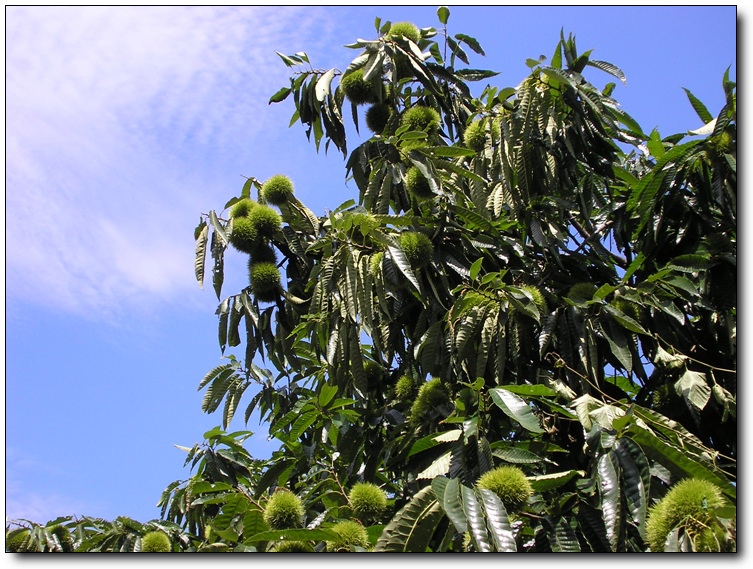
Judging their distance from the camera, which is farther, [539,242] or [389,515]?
[539,242]

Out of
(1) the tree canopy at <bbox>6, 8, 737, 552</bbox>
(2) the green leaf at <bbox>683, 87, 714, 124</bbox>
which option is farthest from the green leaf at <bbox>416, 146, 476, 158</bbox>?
(2) the green leaf at <bbox>683, 87, 714, 124</bbox>

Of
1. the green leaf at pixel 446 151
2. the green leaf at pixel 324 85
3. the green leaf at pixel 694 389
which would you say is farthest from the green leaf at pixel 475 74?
the green leaf at pixel 694 389

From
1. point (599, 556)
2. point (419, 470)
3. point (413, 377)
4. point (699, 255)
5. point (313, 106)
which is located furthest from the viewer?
point (313, 106)

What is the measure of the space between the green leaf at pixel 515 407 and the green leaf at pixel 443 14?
6.40ft

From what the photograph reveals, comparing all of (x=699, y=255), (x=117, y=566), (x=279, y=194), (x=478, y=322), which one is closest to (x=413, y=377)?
(x=478, y=322)

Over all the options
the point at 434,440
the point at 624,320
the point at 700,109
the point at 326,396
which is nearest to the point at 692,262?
the point at 624,320

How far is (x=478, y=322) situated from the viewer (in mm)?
1959

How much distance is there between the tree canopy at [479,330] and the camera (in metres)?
1.52

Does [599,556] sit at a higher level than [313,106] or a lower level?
lower

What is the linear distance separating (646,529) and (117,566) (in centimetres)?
110

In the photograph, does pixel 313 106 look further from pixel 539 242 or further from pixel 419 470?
pixel 419 470

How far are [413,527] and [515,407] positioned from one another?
374 millimetres

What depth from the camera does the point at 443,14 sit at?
291cm

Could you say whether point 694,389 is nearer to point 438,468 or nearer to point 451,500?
point 438,468
